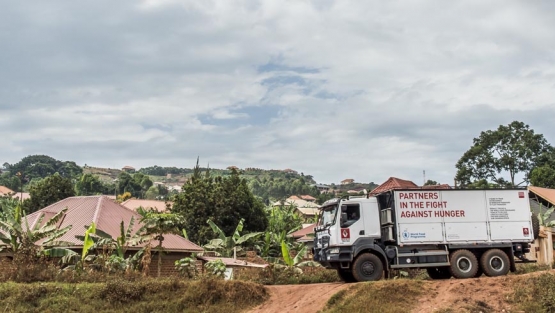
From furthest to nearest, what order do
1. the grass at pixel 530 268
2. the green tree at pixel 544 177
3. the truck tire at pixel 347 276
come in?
1. the green tree at pixel 544 177
2. the grass at pixel 530 268
3. the truck tire at pixel 347 276

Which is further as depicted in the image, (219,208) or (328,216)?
(219,208)

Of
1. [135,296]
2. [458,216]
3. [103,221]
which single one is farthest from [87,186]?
[458,216]

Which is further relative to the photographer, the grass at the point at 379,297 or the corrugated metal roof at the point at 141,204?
the corrugated metal roof at the point at 141,204

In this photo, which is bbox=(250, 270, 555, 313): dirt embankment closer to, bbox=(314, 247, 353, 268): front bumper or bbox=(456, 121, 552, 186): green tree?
bbox=(314, 247, 353, 268): front bumper

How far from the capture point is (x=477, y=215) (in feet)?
68.2

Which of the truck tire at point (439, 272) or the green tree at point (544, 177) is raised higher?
the green tree at point (544, 177)

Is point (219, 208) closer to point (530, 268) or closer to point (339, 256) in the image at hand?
point (530, 268)

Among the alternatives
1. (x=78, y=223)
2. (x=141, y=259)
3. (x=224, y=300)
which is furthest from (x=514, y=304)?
(x=78, y=223)

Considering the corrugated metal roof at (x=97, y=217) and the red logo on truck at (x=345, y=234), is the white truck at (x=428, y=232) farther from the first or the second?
the corrugated metal roof at (x=97, y=217)

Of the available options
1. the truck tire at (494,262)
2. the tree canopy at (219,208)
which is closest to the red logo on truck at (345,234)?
the truck tire at (494,262)

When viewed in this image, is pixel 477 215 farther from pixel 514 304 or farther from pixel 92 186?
pixel 92 186

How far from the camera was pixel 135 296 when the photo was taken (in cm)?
2006

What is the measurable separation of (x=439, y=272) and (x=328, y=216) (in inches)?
188

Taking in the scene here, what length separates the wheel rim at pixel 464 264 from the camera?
808 inches
